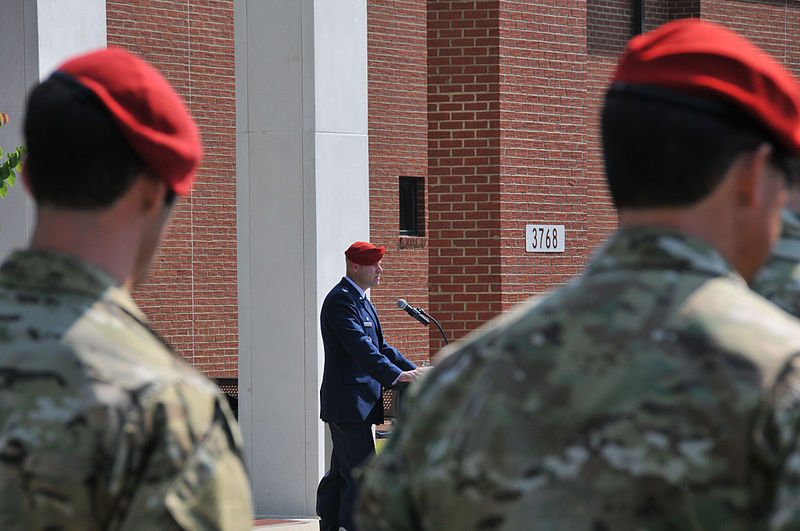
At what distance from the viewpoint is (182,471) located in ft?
5.26

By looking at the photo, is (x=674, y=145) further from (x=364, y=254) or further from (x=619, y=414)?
(x=364, y=254)

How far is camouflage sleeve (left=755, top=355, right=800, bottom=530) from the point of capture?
129 cm

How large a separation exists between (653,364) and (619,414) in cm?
6

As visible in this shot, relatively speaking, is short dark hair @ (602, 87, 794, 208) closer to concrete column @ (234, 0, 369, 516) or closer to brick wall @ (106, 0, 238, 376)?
concrete column @ (234, 0, 369, 516)

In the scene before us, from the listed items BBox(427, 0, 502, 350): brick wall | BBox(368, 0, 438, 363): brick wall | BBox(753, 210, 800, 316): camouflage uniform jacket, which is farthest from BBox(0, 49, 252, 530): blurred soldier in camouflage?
BBox(368, 0, 438, 363): brick wall

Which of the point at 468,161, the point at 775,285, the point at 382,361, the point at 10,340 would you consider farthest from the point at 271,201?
the point at 10,340

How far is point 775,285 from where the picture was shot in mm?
2814

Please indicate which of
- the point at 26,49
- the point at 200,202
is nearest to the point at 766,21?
the point at 200,202

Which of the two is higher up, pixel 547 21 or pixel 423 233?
pixel 547 21

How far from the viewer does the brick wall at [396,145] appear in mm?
16203

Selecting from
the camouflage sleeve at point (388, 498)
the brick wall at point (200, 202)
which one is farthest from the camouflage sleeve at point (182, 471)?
the brick wall at point (200, 202)

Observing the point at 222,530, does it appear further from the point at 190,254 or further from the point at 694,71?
the point at 190,254

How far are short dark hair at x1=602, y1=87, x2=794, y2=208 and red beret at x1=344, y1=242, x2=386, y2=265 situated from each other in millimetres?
6837

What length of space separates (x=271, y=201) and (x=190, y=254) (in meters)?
6.70
